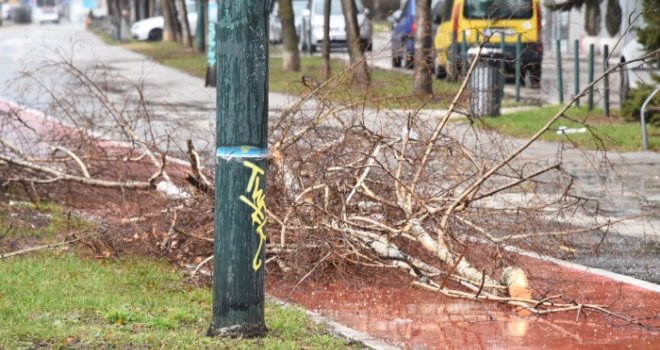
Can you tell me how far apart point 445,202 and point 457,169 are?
0.61 meters

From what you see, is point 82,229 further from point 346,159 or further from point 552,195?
point 552,195

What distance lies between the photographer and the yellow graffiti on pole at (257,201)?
6730 mm

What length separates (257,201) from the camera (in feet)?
22.2

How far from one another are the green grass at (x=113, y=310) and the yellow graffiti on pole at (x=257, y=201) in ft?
1.47

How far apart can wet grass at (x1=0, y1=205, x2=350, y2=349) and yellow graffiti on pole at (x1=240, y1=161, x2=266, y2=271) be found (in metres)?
0.44

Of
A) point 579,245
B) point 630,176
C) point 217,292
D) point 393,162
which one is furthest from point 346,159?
point 630,176

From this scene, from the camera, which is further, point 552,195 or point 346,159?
point 552,195

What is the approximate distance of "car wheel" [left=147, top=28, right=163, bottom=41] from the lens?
212 ft

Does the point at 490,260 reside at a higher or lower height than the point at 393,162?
lower

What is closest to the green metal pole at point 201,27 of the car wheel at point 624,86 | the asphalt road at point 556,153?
the asphalt road at point 556,153

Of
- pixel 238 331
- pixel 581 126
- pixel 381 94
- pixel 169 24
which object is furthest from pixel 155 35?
pixel 238 331

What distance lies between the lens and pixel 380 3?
2351 inches

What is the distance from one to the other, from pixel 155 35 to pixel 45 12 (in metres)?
62.6

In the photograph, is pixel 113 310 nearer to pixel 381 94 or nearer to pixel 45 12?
pixel 381 94
